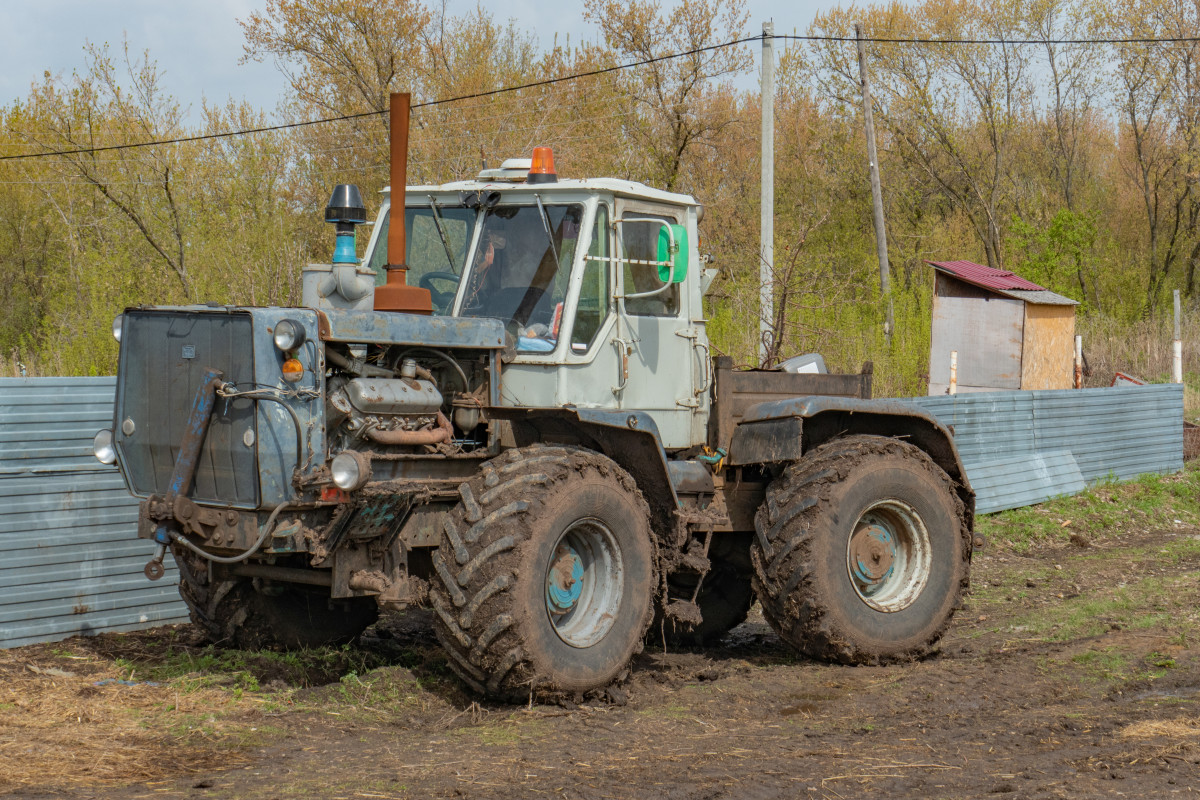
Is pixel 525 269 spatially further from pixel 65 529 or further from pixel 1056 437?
pixel 1056 437

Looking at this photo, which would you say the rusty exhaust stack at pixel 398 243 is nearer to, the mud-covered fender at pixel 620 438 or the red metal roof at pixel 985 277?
the mud-covered fender at pixel 620 438

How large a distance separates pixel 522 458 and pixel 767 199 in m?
12.0

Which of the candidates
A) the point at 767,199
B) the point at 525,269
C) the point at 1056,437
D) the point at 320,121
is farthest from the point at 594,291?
the point at 320,121

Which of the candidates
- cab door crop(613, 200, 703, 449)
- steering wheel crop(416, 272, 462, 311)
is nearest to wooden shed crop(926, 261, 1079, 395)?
cab door crop(613, 200, 703, 449)

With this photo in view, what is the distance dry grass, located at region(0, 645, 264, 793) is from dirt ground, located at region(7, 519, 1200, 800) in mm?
15

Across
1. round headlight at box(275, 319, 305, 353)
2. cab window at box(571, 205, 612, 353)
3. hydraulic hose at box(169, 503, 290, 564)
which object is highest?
cab window at box(571, 205, 612, 353)

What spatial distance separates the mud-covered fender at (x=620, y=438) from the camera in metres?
6.27

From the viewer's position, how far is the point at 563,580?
590 centimetres

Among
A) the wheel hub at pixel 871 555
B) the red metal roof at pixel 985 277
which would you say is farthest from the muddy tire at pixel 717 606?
the red metal roof at pixel 985 277

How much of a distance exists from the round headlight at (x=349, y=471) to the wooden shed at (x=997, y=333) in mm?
16572

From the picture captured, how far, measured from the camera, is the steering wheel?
659 cm

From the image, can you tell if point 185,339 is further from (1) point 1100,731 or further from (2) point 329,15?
(2) point 329,15

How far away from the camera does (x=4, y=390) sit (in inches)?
285

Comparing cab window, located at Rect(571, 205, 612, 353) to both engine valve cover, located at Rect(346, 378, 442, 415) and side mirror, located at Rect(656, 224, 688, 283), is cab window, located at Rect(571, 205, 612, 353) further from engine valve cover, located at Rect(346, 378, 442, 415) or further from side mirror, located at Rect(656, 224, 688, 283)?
engine valve cover, located at Rect(346, 378, 442, 415)
